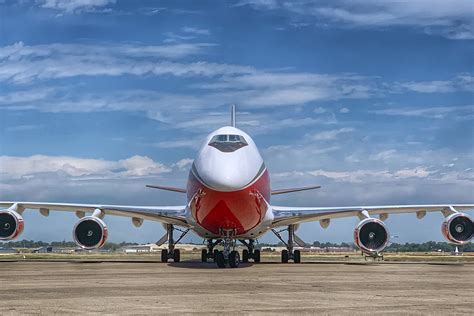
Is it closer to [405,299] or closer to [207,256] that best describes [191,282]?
[405,299]

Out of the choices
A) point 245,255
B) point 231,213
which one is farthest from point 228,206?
point 245,255

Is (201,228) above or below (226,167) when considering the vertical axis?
below

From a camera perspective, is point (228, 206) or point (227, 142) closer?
point (228, 206)

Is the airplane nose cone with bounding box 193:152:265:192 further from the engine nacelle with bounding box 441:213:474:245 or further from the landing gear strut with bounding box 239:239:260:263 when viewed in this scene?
the engine nacelle with bounding box 441:213:474:245

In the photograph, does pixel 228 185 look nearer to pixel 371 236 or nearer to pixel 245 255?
pixel 371 236

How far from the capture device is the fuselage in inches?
1091

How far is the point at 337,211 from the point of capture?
3503cm

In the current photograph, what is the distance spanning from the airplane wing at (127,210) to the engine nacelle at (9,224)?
825 millimetres

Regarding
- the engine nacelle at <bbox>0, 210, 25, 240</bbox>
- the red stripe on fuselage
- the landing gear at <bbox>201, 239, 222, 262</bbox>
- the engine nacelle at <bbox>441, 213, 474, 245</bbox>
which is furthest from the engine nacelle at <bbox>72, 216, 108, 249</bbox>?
the engine nacelle at <bbox>441, 213, 474, 245</bbox>

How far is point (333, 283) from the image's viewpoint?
62.6ft

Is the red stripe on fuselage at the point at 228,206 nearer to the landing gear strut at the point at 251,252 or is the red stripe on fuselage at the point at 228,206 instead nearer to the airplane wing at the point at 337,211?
the airplane wing at the point at 337,211

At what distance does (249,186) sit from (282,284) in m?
10.1

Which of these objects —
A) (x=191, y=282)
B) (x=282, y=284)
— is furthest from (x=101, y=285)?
(x=282, y=284)

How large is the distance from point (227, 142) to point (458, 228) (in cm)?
1303
